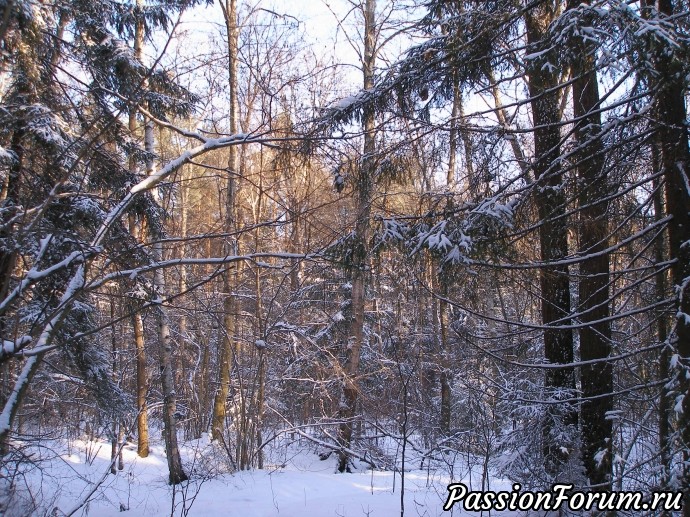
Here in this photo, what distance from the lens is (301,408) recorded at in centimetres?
1469

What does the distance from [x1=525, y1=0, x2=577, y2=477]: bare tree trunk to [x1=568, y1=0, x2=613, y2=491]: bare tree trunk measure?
0.18m

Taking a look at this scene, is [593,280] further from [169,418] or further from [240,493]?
[169,418]

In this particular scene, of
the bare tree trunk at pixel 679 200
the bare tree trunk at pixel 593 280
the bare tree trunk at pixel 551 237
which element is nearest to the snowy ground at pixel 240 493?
the bare tree trunk at pixel 551 237

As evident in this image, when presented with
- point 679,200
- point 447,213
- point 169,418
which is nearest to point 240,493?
point 169,418

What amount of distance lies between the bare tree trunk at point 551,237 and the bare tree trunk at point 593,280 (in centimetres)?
18

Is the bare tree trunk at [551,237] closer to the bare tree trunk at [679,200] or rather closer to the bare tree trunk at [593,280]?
the bare tree trunk at [593,280]

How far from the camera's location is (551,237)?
4742mm

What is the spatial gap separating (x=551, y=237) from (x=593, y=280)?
0.81 meters

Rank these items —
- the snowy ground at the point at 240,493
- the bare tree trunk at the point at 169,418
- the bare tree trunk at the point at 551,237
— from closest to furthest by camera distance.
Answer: the bare tree trunk at the point at 551,237 < the snowy ground at the point at 240,493 < the bare tree trunk at the point at 169,418

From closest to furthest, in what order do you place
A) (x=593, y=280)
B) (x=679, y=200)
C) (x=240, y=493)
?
(x=679, y=200), (x=593, y=280), (x=240, y=493)

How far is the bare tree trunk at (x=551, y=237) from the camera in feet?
13.9

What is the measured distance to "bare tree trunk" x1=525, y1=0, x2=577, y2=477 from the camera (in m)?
4.23

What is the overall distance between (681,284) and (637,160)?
118cm

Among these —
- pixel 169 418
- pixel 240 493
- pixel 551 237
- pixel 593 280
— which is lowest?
pixel 240 493
